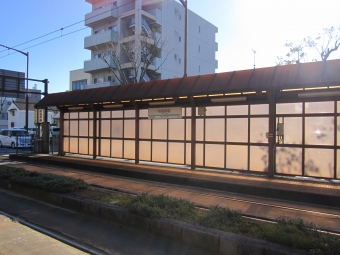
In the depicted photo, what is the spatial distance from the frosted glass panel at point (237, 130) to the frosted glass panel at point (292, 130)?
1415 mm

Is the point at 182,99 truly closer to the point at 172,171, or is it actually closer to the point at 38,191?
the point at 172,171

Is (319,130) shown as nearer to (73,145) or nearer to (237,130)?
(237,130)

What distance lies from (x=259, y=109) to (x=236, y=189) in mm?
3398

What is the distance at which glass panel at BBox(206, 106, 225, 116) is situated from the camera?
11741mm

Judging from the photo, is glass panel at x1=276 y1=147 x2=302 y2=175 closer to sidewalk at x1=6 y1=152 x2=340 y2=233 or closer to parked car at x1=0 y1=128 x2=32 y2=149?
sidewalk at x1=6 y1=152 x2=340 y2=233

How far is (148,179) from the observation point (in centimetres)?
1108

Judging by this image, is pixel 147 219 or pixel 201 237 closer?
pixel 201 237

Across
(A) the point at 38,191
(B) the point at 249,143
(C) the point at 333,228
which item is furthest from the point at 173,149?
(C) the point at 333,228

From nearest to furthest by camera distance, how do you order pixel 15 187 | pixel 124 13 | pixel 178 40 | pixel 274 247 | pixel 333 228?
pixel 274 247 → pixel 333 228 → pixel 15 187 → pixel 124 13 → pixel 178 40

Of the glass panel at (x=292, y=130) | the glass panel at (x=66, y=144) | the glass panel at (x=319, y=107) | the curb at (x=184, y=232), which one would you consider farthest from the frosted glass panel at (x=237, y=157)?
the glass panel at (x=66, y=144)

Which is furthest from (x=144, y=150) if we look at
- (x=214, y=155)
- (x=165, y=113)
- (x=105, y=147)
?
(x=214, y=155)

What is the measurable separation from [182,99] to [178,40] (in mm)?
29505

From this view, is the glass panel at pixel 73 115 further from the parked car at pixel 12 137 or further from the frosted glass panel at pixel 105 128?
the parked car at pixel 12 137

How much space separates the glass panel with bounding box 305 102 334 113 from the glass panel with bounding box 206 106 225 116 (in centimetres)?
307
